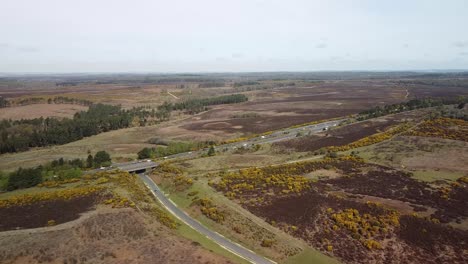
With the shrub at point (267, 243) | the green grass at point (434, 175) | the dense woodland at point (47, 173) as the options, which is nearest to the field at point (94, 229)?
the dense woodland at point (47, 173)

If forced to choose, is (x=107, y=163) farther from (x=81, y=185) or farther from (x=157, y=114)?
(x=157, y=114)

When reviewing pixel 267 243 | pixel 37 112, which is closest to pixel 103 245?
pixel 267 243

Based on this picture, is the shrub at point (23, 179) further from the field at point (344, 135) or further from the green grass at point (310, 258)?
the field at point (344, 135)

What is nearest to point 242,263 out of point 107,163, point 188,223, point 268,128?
point 188,223

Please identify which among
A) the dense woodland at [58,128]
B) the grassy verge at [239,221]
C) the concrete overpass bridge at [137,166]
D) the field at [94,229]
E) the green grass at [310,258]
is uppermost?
the field at [94,229]

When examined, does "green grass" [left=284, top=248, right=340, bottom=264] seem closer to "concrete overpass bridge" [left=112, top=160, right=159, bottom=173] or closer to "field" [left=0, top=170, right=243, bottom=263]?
"field" [left=0, top=170, right=243, bottom=263]

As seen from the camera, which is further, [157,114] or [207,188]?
[157,114]
